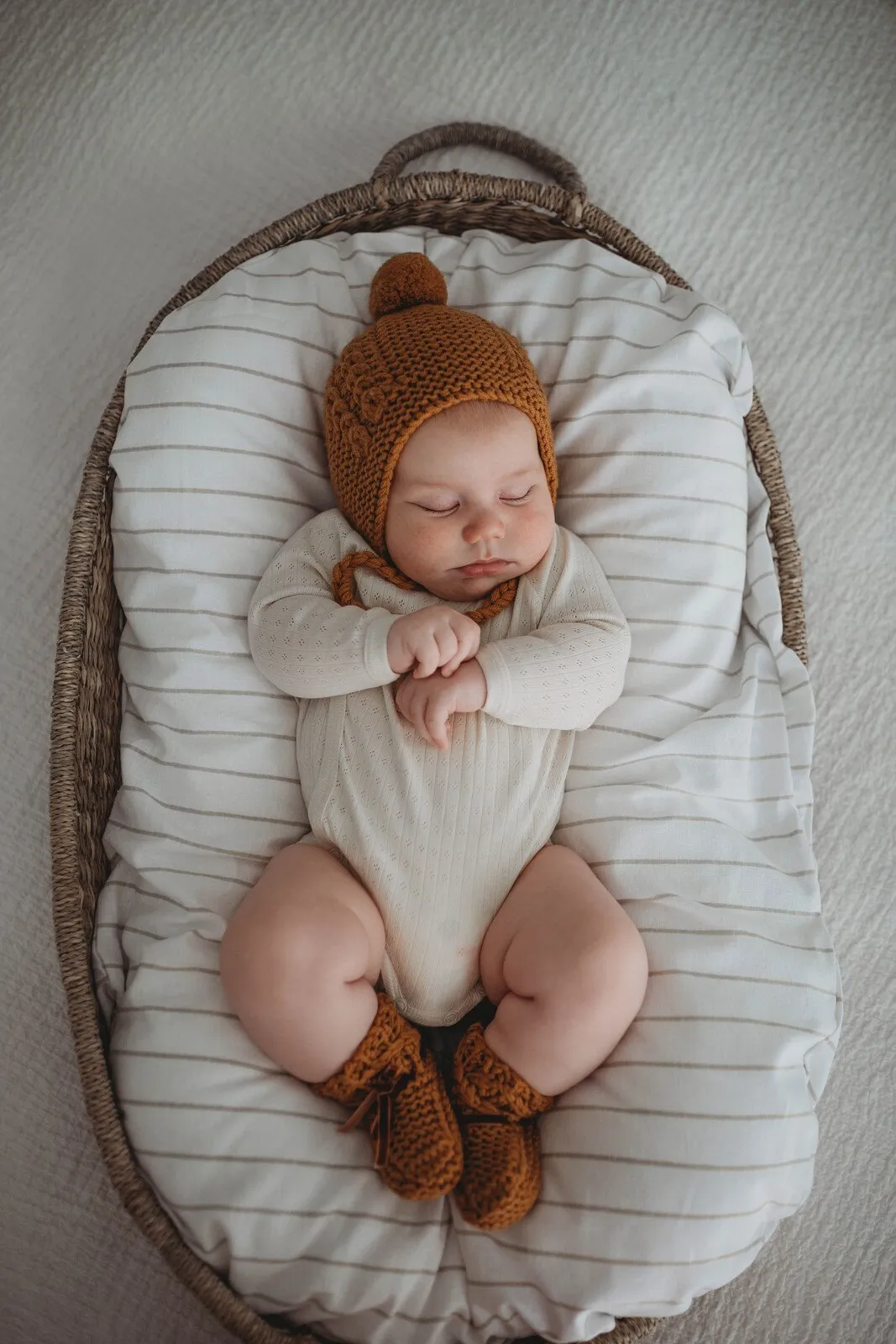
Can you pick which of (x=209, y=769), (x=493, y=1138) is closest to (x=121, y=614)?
(x=209, y=769)

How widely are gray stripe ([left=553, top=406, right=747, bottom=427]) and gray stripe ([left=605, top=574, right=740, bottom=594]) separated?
0.38 feet

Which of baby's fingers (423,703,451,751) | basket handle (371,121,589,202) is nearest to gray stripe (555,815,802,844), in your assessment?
baby's fingers (423,703,451,751)

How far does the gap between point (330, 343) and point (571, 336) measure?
1.04ft

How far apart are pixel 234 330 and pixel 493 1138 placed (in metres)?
1.00

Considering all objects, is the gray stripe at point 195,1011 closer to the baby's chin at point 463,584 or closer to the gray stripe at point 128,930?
the gray stripe at point 128,930

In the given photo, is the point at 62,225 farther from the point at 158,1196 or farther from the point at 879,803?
the point at 879,803

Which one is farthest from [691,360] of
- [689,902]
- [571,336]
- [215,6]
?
[215,6]

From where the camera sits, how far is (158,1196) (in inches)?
43.4

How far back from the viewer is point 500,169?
1738 millimetres

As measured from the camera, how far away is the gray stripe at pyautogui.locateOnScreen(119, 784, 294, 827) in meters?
1.24

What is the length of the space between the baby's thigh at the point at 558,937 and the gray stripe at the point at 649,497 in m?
0.46

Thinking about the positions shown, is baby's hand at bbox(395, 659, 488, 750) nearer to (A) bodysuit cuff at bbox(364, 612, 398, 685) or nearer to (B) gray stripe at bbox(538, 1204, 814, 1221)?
(A) bodysuit cuff at bbox(364, 612, 398, 685)

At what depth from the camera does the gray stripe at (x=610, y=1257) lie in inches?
39.7

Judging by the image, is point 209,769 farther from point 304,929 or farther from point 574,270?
point 574,270
